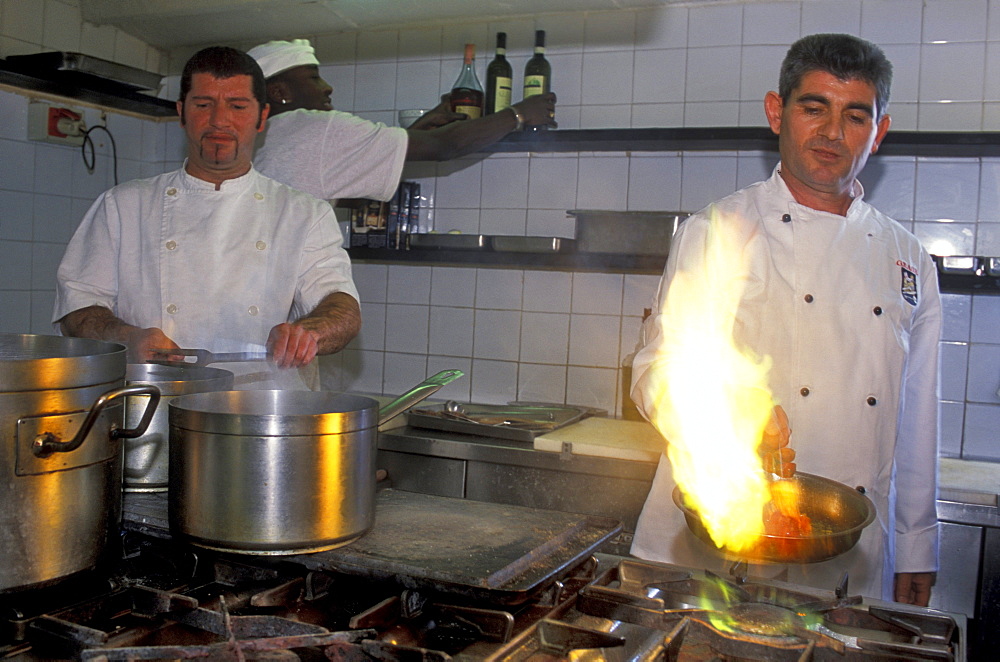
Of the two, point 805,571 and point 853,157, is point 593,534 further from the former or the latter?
point 853,157

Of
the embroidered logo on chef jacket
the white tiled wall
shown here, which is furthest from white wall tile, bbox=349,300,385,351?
the embroidered logo on chef jacket

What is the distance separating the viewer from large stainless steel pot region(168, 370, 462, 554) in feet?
3.13

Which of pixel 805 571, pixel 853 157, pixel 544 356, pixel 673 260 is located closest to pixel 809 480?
pixel 805 571

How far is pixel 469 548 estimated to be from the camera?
40.4 inches

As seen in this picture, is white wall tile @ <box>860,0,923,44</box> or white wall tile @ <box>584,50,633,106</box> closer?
white wall tile @ <box>860,0,923,44</box>

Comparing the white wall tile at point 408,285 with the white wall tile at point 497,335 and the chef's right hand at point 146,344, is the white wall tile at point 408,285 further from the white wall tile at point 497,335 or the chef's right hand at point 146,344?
the chef's right hand at point 146,344

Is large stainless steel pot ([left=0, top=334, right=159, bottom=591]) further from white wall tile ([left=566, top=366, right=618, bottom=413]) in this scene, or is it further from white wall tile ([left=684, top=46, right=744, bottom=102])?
white wall tile ([left=684, top=46, right=744, bottom=102])

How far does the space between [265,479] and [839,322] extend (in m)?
1.30

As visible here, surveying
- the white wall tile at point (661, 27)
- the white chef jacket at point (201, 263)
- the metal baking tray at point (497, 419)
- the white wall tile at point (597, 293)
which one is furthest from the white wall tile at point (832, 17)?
the white chef jacket at point (201, 263)

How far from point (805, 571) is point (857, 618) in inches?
30.5

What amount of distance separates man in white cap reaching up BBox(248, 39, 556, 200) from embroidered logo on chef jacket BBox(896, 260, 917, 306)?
1.42m

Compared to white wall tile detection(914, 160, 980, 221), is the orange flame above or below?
below

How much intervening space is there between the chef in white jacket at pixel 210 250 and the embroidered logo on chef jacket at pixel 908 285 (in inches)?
47.7

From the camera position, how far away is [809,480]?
1411mm
